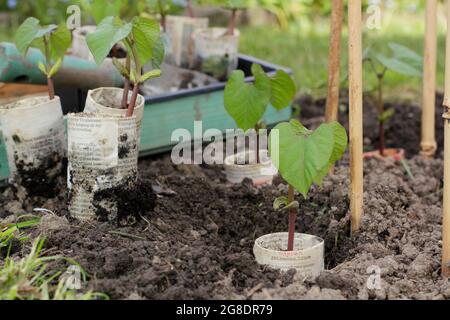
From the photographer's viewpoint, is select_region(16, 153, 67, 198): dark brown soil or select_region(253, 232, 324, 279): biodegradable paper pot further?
select_region(16, 153, 67, 198): dark brown soil

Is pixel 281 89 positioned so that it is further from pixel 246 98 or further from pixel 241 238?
pixel 241 238

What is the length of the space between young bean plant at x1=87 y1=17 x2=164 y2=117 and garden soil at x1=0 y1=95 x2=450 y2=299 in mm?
393

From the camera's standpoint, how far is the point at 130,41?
2344 millimetres

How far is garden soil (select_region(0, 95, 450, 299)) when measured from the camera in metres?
2.10

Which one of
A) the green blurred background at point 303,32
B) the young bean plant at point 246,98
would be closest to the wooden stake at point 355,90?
the young bean plant at point 246,98

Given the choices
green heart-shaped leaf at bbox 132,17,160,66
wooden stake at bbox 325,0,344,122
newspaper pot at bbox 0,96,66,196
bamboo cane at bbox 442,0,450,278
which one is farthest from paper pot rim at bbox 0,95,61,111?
bamboo cane at bbox 442,0,450,278

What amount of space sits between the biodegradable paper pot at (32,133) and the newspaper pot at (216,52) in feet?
3.26

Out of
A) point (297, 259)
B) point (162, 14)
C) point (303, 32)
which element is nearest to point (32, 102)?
point (162, 14)

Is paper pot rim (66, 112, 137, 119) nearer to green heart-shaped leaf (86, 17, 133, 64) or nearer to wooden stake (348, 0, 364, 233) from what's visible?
green heart-shaped leaf (86, 17, 133, 64)

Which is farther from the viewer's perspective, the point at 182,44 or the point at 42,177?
the point at 182,44

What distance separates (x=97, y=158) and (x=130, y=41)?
0.35 meters

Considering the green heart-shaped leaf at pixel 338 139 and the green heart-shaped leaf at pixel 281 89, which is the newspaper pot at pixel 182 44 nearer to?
the green heart-shaped leaf at pixel 281 89

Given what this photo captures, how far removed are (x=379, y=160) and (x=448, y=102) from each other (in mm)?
1041
